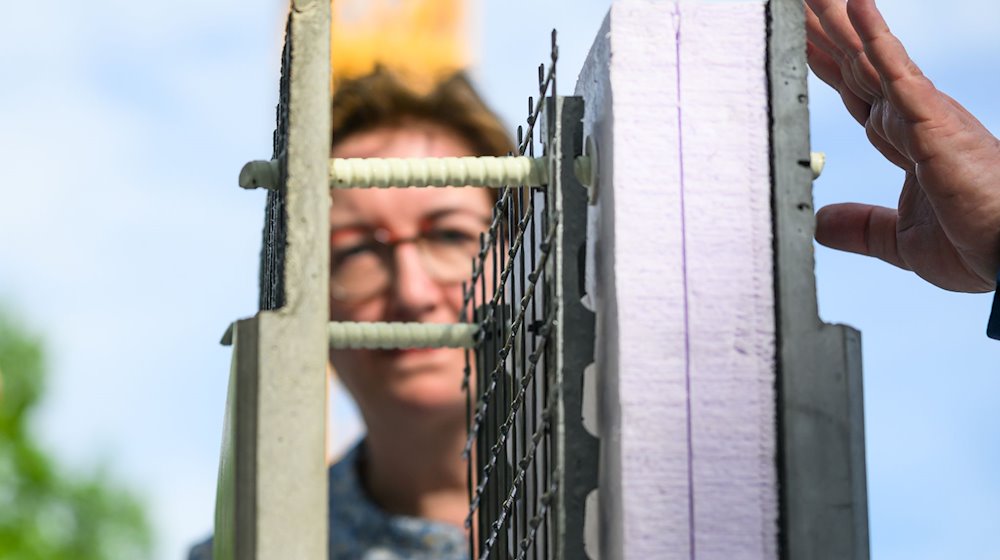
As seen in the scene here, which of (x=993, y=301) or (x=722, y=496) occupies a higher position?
(x=993, y=301)

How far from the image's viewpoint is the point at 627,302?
1.04 metres

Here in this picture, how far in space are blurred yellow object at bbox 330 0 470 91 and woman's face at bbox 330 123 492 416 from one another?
1.25 ft

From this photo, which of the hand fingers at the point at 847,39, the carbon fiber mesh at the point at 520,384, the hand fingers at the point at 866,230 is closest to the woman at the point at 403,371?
the carbon fiber mesh at the point at 520,384

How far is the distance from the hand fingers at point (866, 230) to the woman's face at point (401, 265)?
1.47 metres

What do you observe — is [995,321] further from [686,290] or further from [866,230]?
[686,290]

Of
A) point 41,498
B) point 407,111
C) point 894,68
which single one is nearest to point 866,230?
point 894,68

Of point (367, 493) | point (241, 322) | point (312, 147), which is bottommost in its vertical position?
point (367, 493)

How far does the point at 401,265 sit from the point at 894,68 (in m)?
1.94

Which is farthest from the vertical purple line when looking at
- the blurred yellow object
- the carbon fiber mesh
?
the blurred yellow object

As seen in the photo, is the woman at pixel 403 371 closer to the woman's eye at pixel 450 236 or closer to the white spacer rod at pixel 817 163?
the woman's eye at pixel 450 236

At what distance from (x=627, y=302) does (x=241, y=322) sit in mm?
319

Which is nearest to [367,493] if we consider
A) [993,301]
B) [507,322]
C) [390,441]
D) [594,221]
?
[390,441]

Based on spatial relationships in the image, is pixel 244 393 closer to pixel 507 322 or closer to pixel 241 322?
pixel 241 322

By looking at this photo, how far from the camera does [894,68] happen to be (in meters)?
1.27
